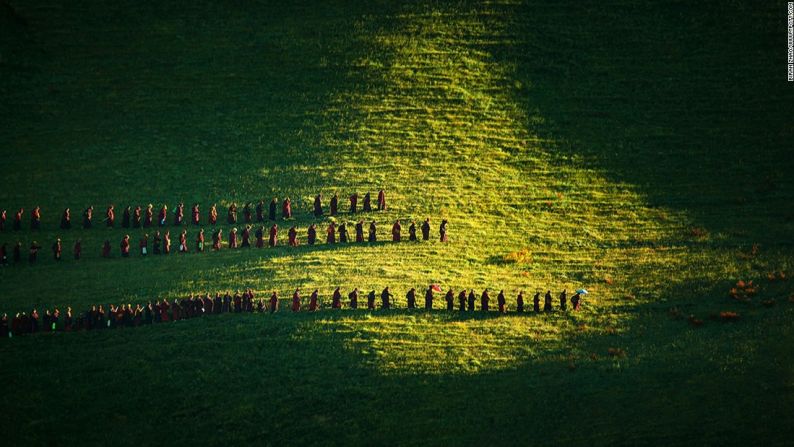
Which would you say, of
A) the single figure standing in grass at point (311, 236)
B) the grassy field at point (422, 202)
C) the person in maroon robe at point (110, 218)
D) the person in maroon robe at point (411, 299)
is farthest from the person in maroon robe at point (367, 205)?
the person in maroon robe at point (110, 218)

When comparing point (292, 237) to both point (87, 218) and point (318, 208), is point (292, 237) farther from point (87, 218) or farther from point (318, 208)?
point (87, 218)

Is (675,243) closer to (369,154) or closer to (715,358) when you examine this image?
(715,358)

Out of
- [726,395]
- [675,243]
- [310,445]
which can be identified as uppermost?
[675,243]

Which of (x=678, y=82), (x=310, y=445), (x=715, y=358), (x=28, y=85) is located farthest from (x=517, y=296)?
(x=28, y=85)

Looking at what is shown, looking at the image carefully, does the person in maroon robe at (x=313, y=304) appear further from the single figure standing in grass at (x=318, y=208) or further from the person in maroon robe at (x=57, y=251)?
the person in maroon robe at (x=57, y=251)

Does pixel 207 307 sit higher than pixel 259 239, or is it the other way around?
pixel 259 239

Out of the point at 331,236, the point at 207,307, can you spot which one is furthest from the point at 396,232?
the point at 207,307
